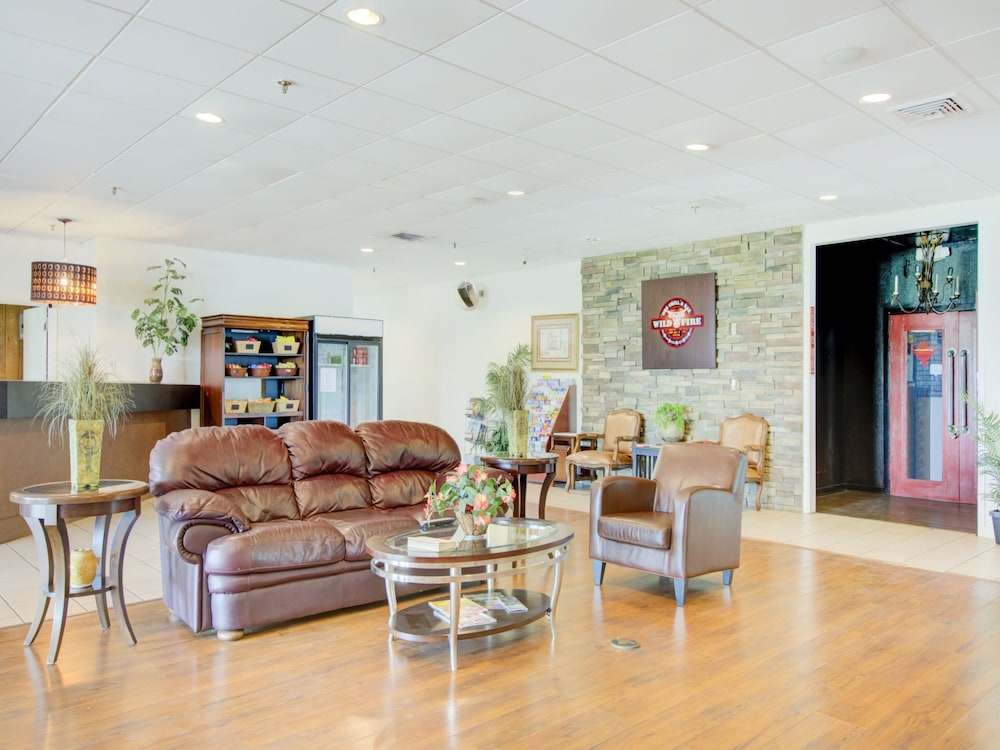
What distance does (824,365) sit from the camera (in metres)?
8.46

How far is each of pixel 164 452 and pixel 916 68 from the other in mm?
4344

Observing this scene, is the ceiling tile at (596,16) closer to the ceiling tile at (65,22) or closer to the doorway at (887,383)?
the ceiling tile at (65,22)

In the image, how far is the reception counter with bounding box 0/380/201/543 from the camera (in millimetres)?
Result: 5668

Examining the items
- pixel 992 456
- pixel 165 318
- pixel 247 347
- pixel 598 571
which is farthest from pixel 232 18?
pixel 992 456

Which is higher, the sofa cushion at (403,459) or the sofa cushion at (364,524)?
the sofa cushion at (403,459)

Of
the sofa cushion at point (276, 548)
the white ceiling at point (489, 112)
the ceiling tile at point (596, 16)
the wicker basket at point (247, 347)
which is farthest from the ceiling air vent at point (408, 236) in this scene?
the ceiling tile at point (596, 16)

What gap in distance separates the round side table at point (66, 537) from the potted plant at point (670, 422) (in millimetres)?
5543

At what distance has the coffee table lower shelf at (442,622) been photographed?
11.3 ft

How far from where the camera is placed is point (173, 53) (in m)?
3.53

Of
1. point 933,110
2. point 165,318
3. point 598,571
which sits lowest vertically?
point 598,571

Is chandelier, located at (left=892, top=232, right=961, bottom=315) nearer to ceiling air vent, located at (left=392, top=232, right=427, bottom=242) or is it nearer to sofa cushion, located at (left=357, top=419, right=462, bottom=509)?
ceiling air vent, located at (left=392, top=232, right=427, bottom=242)

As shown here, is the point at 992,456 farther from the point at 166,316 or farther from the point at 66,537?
the point at 166,316

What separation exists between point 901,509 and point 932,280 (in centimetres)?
252

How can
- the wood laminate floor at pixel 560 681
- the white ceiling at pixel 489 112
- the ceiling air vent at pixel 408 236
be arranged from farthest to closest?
the ceiling air vent at pixel 408 236 → the white ceiling at pixel 489 112 → the wood laminate floor at pixel 560 681
